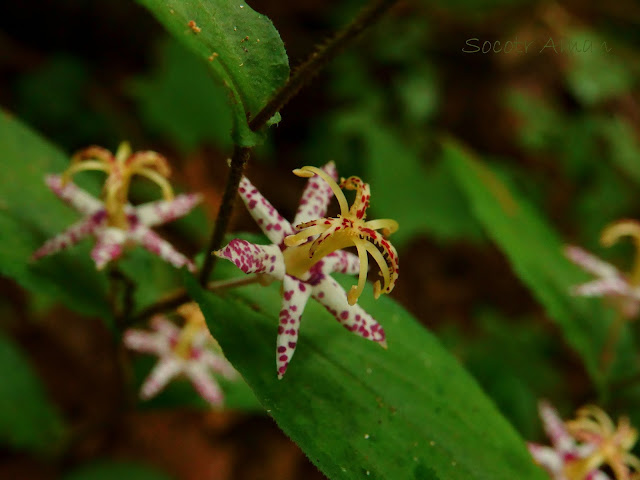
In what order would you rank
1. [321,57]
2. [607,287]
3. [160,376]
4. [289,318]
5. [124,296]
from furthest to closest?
[607,287] < [160,376] < [124,296] < [289,318] < [321,57]

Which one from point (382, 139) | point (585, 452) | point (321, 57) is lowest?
point (382, 139)

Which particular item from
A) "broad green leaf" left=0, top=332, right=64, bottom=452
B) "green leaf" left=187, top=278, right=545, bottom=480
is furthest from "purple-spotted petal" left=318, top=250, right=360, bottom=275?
"broad green leaf" left=0, top=332, right=64, bottom=452

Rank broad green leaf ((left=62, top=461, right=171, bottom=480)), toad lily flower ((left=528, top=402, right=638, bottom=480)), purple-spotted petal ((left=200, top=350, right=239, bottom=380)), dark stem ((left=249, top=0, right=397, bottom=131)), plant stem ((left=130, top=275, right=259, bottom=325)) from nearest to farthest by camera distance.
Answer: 1. dark stem ((left=249, top=0, right=397, bottom=131))
2. plant stem ((left=130, top=275, right=259, bottom=325))
3. toad lily flower ((left=528, top=402, right=638, bottom=480))
4. purple-spotted petal ((left=200, top=350, right=239, bottom=380))
5. broad green leaf ((left=62, top=461, right=171, bottom=480))

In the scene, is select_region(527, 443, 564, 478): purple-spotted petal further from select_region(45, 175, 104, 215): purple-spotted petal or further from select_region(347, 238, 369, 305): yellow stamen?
select_region(45, 175, 104, 215): purple-spotted petal

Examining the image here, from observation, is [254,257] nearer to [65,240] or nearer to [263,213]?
[263,213]

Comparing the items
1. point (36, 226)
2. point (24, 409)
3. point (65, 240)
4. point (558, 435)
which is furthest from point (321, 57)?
point (24, 409)

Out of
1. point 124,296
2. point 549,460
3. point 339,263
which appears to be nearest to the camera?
point 339,263

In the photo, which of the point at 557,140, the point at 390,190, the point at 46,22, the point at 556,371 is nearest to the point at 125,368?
the point at 390,190
